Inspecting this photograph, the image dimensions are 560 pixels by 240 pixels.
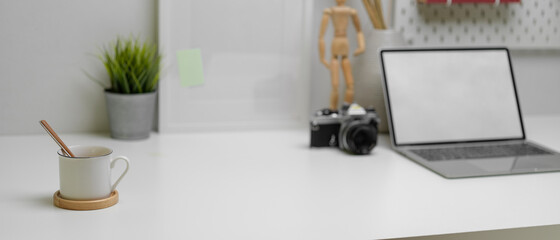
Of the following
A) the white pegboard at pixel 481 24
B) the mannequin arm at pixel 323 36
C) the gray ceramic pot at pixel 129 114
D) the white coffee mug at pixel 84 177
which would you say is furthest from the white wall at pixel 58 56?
the white pegboard at pixel 481 24

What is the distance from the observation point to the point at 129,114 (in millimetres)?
1309

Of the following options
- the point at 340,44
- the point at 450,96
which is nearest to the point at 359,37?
the point at 340,44

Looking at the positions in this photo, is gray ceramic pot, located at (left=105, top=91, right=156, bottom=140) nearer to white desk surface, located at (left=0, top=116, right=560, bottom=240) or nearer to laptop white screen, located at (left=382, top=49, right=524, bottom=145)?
white desk surface, located at (left=0, top=116, right=560, bottom=240)

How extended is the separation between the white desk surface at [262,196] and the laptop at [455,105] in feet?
0.31

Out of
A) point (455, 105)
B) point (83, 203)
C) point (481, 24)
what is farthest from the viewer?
point (481, 24)

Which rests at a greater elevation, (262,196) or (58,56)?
(58,56)

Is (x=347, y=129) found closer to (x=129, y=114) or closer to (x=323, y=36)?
(x=323, y=36)

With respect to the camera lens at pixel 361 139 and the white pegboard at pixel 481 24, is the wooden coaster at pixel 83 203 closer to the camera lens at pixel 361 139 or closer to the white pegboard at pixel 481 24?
the camera lens at pixel 361 139

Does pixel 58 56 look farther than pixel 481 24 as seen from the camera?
No

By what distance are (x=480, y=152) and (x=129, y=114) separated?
30.3 inches

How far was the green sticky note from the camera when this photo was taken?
1401mm

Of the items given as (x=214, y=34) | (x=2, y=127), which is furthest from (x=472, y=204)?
(x=2, y=127)

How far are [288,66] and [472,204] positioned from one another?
65 cm

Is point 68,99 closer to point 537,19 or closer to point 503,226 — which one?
point 503,226
